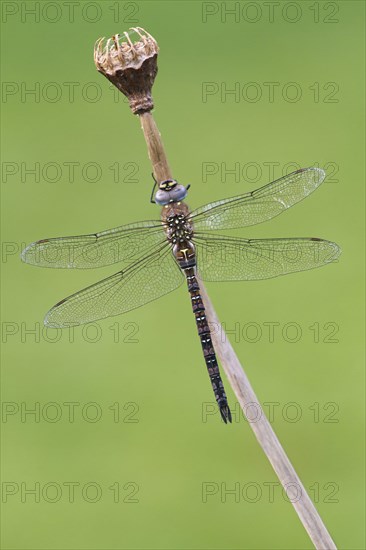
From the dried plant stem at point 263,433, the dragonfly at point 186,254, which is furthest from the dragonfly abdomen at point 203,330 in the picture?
the dried plant stem at point 263,433

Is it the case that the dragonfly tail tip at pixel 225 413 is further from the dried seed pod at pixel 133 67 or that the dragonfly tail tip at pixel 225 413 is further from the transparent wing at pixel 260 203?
the dried seed pod at pixel 133 67

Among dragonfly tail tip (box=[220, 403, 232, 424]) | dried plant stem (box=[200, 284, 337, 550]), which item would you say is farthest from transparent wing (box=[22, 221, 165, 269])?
dried plant stem (box=[200, 284, 337, 550])

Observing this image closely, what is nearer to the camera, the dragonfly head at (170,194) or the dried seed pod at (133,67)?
the dried seed pod at (133,67)

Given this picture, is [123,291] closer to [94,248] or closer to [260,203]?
[94,248]

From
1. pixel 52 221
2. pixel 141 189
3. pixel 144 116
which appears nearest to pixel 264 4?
pixel 141 189

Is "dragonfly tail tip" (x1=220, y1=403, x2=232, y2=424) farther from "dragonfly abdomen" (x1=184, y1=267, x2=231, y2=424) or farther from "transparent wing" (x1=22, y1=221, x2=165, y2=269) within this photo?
"transparent wing" (x1=22, y1=221, x2=165, y2=269)

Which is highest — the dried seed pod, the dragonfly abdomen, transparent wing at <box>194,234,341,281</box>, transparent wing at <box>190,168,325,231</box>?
the dried seed pod
